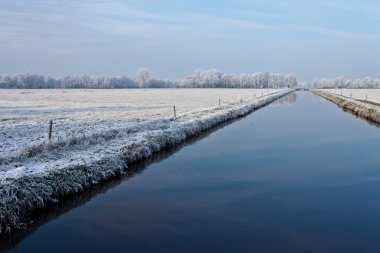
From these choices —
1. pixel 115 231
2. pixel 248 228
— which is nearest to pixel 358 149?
pixel 248 228

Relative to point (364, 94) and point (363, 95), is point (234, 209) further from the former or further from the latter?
point (364, 94)

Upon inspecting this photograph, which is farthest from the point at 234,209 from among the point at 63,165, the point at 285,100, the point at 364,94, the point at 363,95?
the point at 364,94

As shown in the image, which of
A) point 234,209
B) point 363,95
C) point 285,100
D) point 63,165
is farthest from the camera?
point 363,95

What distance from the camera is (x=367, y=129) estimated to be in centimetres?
3409

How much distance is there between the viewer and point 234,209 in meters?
12.6

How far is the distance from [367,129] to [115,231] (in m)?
28.1

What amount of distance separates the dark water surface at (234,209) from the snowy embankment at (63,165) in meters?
0.90

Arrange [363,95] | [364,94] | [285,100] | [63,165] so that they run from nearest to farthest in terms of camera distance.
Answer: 1. [63,165]
2. [285,100]
3. [363,95]
4. [364,94]

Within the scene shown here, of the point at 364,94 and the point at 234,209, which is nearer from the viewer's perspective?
the point at 234,209

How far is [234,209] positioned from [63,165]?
21.5 feet

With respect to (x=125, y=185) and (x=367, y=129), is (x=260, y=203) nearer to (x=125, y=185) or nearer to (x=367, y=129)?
(x=125, y=185)

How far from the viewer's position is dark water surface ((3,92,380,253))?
10.1 metres

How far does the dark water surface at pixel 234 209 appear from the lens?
10.1 meters

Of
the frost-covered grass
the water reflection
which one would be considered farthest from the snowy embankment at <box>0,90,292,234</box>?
the frost-covered grass
